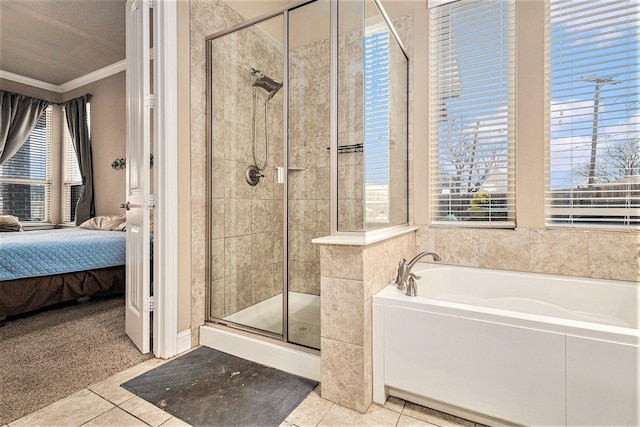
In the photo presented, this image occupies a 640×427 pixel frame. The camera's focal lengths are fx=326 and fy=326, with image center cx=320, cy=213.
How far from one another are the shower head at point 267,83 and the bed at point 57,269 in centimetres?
223

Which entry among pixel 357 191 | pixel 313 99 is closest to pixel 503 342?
pixel 357 191

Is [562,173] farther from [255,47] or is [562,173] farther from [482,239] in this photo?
[255,47]

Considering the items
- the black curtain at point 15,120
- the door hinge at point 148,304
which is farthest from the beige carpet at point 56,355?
the black curtain at point 15,120

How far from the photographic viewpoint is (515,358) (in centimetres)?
129

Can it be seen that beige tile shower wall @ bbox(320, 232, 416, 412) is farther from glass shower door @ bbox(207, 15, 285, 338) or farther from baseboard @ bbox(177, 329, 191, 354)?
baseboard @ bbox(177, 329, 191, 354)

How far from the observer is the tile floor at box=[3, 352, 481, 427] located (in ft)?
4.59

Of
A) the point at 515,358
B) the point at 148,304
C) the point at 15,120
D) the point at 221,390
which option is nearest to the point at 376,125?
the point at 515,358

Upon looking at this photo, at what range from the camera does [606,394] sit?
1.15 metres

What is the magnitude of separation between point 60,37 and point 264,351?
421 centimetres

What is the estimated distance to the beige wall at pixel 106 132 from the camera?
4352 millimetres

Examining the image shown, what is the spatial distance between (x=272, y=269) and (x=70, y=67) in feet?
14.5

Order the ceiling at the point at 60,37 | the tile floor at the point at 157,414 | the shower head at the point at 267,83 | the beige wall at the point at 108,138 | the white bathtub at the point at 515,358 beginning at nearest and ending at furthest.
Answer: the white bathtub at the point at 515,358 < the tile floor at the point at 157,414 < the shower head at the point at 267,83 < the ceiling at the point at 60,37 < the beige wall at the point at 108,138

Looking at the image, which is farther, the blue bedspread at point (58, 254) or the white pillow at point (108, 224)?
the white pillow at point (108, 224)

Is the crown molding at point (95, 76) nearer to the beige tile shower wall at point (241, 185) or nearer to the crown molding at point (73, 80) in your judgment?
the crown molding at point (73, 80)
